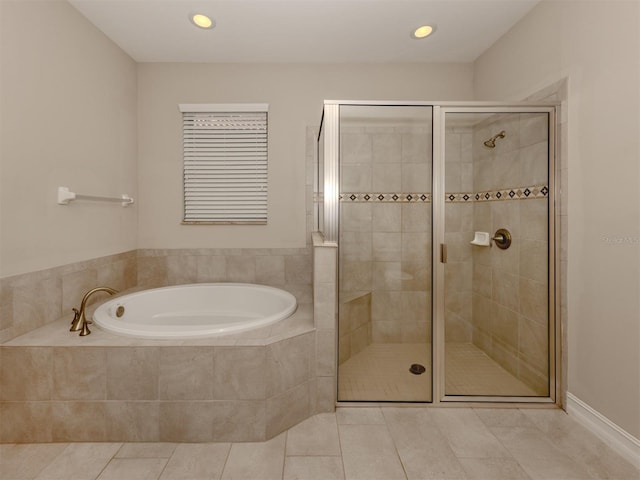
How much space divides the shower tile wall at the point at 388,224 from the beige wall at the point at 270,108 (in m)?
0.93

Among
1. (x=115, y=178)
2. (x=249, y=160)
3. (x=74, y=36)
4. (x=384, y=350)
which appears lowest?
A: (x=384, y=350)

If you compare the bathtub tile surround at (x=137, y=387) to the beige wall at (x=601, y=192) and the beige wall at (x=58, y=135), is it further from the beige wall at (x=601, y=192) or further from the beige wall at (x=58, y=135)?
the beige wall at (x=601, y=192)

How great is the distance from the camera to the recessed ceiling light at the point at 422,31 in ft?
7.16

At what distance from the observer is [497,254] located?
A: 1901 millimetres

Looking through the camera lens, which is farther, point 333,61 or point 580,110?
point 333,61

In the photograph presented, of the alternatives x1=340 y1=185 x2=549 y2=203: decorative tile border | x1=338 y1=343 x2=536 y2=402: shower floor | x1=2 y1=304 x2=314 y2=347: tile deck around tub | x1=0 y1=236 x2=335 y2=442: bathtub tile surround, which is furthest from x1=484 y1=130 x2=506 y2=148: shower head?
x1=0 y1=236 x2=335 y2=442: bathtub tile surround

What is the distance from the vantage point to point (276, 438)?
5.16 ft

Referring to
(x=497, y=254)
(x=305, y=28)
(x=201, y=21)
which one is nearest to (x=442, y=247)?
(x=497, y=254)

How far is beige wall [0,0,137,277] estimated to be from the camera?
5.23 feet

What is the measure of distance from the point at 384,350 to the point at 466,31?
7.45 feet

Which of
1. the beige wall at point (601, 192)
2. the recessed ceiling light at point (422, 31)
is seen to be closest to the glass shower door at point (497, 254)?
the beige wall at point (601, 192)

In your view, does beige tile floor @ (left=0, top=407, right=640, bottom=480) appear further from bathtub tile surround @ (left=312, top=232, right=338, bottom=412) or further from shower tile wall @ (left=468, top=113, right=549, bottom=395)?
shower tile wall @ (left=468, top=113, right=549, bottom=395)

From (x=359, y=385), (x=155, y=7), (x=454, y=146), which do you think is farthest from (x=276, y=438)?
(x=155, y=7)

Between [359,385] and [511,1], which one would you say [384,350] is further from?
[511,1]
